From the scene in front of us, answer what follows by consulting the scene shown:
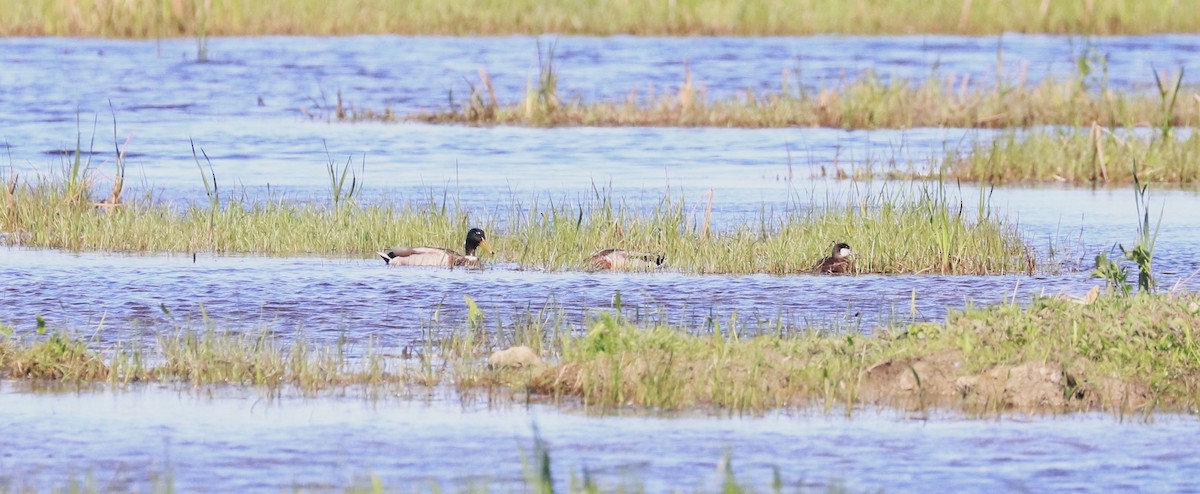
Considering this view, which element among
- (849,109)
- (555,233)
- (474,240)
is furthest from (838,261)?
(849,109)

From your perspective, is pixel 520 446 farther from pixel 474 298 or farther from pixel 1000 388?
pixel 474 298

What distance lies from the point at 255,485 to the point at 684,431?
6.55ft

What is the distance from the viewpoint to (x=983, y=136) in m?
24.9

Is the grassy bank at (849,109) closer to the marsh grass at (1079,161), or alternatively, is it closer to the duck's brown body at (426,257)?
the marsh grass at (1079,161)

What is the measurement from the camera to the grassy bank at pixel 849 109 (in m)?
25.8

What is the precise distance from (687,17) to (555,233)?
2664cm

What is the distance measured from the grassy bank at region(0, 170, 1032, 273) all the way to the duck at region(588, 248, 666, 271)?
0.55 feet

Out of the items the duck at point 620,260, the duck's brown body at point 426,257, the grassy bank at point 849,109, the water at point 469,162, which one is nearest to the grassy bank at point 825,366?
the water at point 469,162

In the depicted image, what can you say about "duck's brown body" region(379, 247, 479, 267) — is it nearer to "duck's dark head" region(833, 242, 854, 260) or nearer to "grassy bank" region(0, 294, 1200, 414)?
"duck's dark head" region(833, 242, 854, 260)

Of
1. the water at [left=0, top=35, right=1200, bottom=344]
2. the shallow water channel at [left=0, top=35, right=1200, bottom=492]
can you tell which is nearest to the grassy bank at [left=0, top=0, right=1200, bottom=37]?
the water at [left=0, top=35, right=1200, bottom=344]

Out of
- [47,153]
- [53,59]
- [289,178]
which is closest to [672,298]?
[289,178]

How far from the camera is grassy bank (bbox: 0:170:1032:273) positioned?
14312 millimetres

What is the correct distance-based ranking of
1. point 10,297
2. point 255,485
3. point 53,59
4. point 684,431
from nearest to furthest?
point 255,485
point 684,431
point 10,297
point 53,59

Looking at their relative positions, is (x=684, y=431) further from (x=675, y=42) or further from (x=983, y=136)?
(x=675, y=42)
